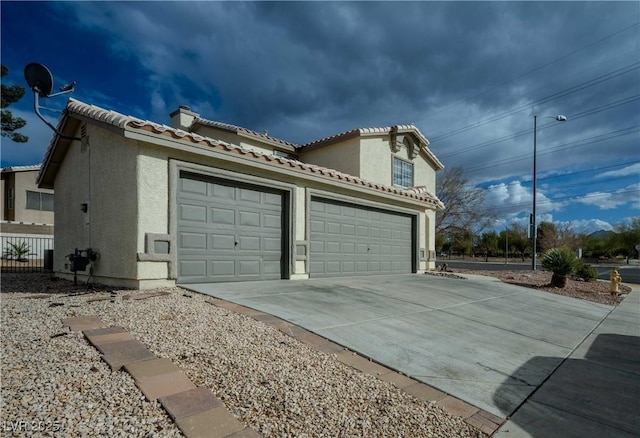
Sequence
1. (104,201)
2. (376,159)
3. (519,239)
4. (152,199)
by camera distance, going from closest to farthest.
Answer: (152,199), (104,201), (376,159), (519,239)

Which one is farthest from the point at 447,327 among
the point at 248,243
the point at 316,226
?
the point at 316,226

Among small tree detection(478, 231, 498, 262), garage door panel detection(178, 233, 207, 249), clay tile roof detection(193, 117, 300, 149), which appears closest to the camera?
garage door panel detection(178, 233, 207, 249)

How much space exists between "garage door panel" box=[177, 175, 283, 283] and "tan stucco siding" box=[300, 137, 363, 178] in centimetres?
596

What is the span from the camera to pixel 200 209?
25.1ft

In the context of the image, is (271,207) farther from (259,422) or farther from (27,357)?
(259,422)

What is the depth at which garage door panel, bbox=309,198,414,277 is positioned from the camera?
1027 centimetres

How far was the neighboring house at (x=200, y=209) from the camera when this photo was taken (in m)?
6.82

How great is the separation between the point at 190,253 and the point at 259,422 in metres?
5.65

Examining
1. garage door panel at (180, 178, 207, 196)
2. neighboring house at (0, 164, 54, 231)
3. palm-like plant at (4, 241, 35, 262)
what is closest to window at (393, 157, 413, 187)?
garage door panel at (180, 178, 207, 196)

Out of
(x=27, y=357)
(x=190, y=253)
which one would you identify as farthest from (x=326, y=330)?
(x=190, y=253)

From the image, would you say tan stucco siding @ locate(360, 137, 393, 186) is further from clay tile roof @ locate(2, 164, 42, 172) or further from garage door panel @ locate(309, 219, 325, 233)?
clay tile roof @ locate(2, 164, 42, 172)

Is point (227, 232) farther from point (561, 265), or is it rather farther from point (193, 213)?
point (561, 265)

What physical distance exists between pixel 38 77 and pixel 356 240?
9.40 metres

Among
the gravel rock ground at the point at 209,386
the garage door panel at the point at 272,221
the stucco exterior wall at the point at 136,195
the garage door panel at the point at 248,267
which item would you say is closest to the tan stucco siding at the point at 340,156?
the stucco exterior wall at the point at 136,195
